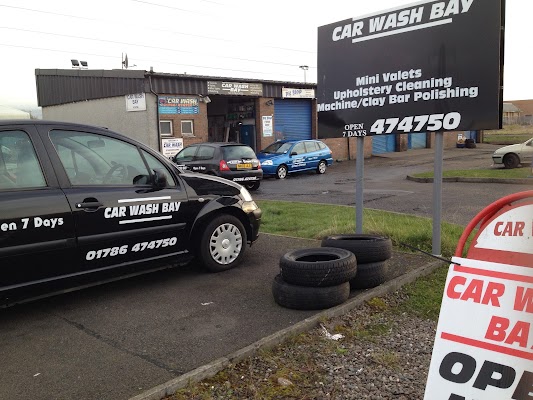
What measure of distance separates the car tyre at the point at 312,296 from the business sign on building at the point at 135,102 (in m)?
18.4

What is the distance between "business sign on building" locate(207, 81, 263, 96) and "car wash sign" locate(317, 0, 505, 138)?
17.4 meters

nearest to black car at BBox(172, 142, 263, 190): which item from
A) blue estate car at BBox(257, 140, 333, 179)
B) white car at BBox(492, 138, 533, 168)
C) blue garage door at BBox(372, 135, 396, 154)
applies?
blue estate car at BBox(257, 140, 333, 179)

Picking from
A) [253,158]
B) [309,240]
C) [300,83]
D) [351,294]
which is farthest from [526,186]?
[300,83]

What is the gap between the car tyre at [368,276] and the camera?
16.1 ft

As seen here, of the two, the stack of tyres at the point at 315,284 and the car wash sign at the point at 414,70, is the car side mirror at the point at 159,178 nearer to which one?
the stack of tyres at the point at 315,284

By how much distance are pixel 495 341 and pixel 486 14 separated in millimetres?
4082

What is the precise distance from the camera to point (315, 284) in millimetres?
4391

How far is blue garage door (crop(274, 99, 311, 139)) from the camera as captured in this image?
1072 inches

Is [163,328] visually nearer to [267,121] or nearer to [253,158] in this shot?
[253,158]

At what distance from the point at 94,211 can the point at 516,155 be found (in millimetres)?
18331

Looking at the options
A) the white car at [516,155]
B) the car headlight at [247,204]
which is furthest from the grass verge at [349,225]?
the white car at [516,155]

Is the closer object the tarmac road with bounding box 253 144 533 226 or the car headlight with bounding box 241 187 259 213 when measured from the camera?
the car headlight with bounding box 241 187 259 213

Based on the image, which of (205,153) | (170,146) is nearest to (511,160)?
(205,153)

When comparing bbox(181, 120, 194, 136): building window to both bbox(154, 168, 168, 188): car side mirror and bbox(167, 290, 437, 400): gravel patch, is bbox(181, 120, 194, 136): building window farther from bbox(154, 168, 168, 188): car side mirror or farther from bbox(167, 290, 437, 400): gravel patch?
bbox(167, 290, 437, 400): gravel patch
